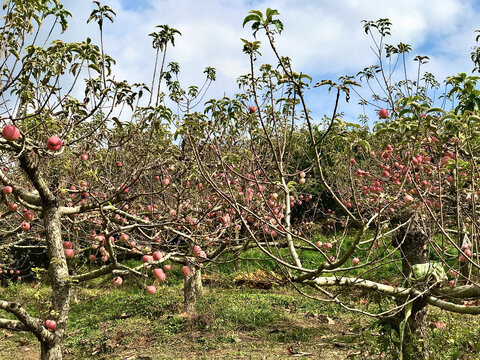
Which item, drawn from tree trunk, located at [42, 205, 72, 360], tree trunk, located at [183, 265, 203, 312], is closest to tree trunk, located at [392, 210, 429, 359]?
tree trunk, located at [42, 205, 72, 360]

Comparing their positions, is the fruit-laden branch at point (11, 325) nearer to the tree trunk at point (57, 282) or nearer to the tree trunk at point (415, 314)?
the tree trunk at point (57, 282)

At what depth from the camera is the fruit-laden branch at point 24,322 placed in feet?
11.6

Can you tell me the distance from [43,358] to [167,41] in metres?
3.58

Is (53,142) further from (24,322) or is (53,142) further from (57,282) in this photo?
(24,322)

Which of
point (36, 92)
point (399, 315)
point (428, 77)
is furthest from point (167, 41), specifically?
point (428, 77)

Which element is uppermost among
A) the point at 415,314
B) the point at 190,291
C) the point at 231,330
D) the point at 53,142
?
the point at 53,142

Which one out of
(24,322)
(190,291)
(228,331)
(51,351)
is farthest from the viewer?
(190,291)

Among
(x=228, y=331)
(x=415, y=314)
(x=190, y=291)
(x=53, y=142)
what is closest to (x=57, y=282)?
(x=53, y=142)

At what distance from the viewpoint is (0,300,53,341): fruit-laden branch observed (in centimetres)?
354

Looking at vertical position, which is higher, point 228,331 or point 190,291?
point 190,291

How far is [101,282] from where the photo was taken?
1222 centimetres

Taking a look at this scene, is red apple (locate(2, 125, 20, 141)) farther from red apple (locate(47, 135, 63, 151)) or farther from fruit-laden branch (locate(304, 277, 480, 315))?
fruit-laden branch (locate(304, 277, 480, 315))

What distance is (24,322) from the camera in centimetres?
365

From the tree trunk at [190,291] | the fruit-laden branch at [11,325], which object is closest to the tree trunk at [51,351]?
the fruit-laden branch at [11,325]
